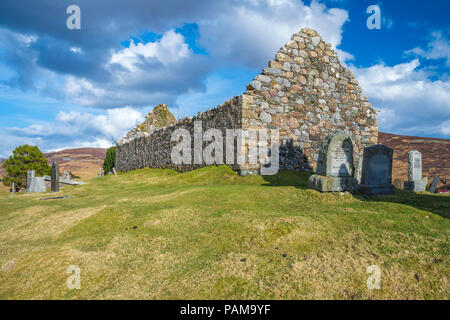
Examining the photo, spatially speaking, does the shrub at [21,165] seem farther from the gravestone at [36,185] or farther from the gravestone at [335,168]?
the gravestone at [335,168]

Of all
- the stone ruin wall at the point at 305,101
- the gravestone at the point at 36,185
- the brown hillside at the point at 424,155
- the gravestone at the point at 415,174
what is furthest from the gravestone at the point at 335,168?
the gravestone at the point at 36,185

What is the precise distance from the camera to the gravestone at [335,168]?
7.42 m

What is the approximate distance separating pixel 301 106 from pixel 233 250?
388 inches

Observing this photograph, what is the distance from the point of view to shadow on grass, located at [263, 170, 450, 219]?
20.8 ft

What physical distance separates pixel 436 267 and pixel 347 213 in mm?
2131

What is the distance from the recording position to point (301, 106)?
12625 millimetres

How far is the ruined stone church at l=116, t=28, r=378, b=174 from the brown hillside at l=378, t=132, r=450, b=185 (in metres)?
6.83

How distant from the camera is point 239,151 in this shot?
1080cm

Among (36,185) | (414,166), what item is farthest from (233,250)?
(36,185)

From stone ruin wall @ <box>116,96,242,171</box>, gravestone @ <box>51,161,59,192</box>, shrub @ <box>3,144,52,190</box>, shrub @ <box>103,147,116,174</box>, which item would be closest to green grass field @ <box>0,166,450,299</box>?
stone ruin wall @ <box>116,96,242,171</box>

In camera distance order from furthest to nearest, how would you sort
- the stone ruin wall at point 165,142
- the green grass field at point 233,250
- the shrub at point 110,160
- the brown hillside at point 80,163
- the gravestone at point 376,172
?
1. the brown hillside at point 80,163
2. the shrub at point 110,160
3. the stone ruin wall at point 165,142
4. the gravestone at point 376,172
5. the green grass field at point 233,250

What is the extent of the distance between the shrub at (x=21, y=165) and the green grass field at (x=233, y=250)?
69.0ft

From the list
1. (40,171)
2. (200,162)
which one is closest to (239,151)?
(200,162)
